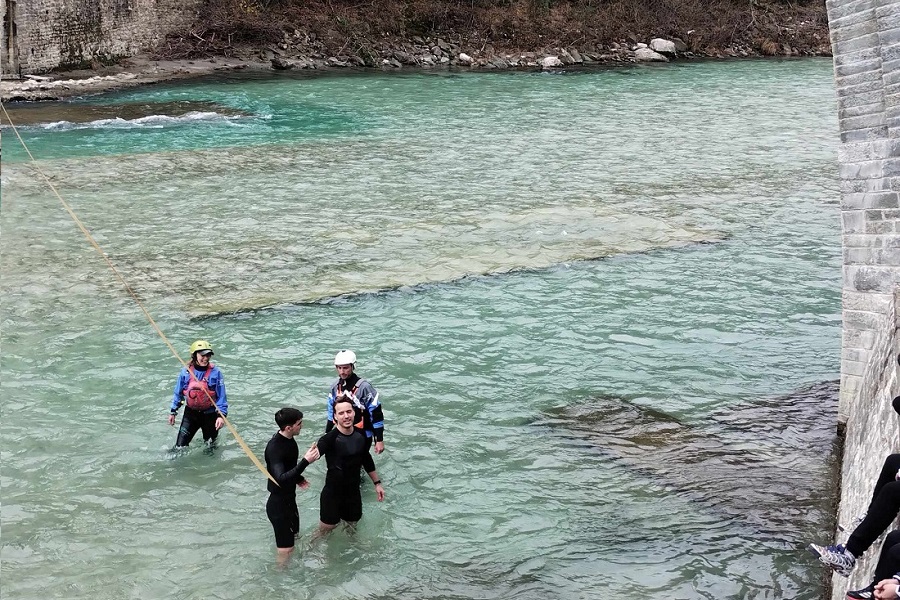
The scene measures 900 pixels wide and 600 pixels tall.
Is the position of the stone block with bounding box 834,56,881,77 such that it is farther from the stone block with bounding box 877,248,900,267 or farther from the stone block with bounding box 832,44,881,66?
the stone block with bounding box 877,248,900,267

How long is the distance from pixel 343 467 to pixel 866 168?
6.47m

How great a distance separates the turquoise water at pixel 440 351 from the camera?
8539 millimetres

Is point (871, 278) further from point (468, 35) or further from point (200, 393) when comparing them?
point (468, 35)

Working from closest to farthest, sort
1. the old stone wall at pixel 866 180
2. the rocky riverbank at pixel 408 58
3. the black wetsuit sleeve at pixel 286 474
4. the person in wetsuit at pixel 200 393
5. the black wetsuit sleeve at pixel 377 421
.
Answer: the black wetsuit sleeve at pixel 286 474 → the black wetsuit sleeve at pixel 377 421 → the person in wetsuit at pixel 200 393 → the old stone wall at pixel 866 180 → the rocky riverbank at pixel 408 58

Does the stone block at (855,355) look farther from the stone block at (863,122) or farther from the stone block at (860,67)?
the stone block at (860,67)

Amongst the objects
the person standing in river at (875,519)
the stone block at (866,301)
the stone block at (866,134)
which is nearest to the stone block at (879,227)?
the stone block at (866,301)

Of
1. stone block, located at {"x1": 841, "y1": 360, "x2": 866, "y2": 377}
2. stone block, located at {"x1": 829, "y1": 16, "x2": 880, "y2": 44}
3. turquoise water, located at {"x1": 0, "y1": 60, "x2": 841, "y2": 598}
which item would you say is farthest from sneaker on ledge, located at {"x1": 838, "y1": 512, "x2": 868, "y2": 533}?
stone block, located at {"x1": 829, "y1": 16, "x2": 880, "y2": 44}

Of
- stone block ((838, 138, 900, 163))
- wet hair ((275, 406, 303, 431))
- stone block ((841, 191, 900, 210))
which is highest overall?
stone block ((838, 138, 900, 163))

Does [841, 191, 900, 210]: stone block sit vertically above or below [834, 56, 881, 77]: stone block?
below

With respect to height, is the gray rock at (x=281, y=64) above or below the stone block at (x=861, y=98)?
above

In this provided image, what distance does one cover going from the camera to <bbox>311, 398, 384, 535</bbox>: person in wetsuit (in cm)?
803

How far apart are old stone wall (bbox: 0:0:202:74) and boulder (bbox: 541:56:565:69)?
16.5m

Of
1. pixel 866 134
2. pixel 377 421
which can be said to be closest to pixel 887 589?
pixel 377 421

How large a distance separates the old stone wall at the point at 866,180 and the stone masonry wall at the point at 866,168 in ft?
0.03
